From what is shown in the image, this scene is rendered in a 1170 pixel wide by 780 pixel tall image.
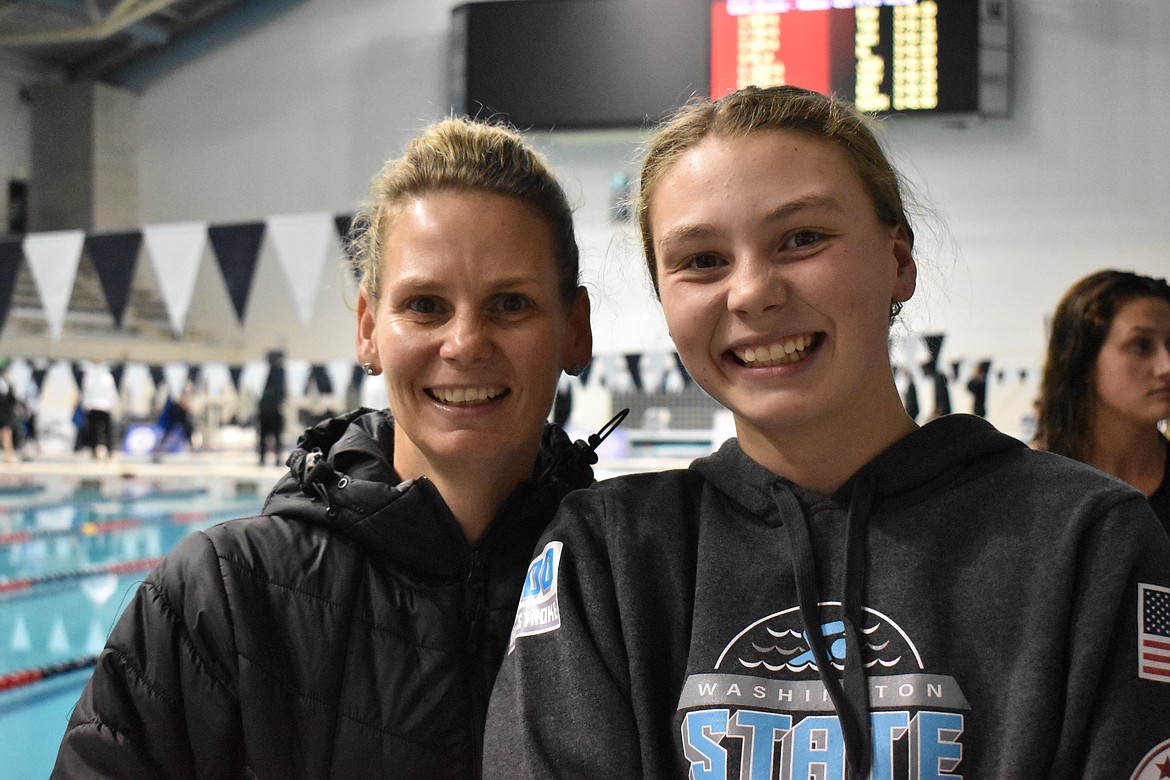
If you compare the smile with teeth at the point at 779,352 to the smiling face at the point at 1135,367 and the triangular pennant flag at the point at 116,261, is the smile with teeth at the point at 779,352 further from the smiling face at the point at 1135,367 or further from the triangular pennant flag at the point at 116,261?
the triangular pennant flag at the point at 116,261

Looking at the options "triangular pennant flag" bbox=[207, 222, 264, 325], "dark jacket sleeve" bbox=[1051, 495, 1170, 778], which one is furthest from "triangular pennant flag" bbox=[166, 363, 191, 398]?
"dark jacket sleeve" bbox=[1051, 495, 1170, 778]

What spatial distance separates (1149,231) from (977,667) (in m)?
10.8

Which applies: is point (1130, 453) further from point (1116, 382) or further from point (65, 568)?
point (65, 568)

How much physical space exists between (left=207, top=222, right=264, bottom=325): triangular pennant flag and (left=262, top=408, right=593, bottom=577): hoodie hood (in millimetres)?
4755

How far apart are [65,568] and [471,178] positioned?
19.0 feet

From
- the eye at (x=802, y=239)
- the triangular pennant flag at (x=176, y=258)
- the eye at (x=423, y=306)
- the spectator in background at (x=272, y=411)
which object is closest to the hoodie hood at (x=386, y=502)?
the eye at (x=423, y=306)

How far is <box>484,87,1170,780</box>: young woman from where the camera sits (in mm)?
824

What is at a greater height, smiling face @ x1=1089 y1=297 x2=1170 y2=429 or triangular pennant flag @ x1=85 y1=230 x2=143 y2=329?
triangular pennant flag @ x1=85 y1=230 x2=143 y2=329

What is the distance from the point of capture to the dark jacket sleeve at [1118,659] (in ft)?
2.55

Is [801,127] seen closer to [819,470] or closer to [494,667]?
[819,470]

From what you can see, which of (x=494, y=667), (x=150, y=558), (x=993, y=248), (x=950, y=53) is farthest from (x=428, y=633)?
(x=993, y=248)

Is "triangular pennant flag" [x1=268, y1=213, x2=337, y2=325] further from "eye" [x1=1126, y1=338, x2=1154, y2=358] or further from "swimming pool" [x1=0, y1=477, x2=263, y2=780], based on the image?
"eye" [x1=1126, y1=338, x2=1154, y2=358]

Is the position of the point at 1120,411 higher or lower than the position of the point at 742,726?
higher

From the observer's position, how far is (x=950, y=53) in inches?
A: 360
